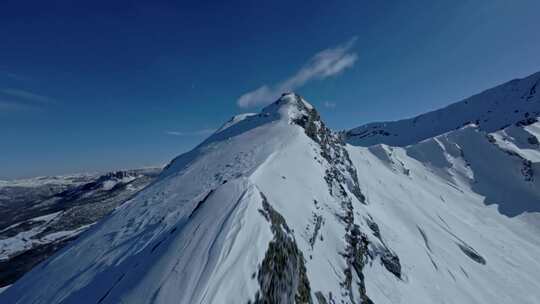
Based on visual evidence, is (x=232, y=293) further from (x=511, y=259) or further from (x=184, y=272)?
(x=511, y=259)

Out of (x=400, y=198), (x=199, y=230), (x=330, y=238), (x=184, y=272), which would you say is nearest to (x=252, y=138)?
(x=330, y=238)

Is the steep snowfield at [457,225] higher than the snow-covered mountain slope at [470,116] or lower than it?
lower

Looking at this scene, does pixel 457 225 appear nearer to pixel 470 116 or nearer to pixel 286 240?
pixel 286 240

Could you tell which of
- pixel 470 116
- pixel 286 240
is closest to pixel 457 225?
pixel 286 240

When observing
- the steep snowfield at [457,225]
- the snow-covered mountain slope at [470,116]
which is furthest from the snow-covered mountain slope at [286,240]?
the snow-covered mountain slope at [470,116]

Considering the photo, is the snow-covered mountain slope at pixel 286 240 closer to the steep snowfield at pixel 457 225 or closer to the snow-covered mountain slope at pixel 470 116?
the steep snowfield at pixel 457 225
